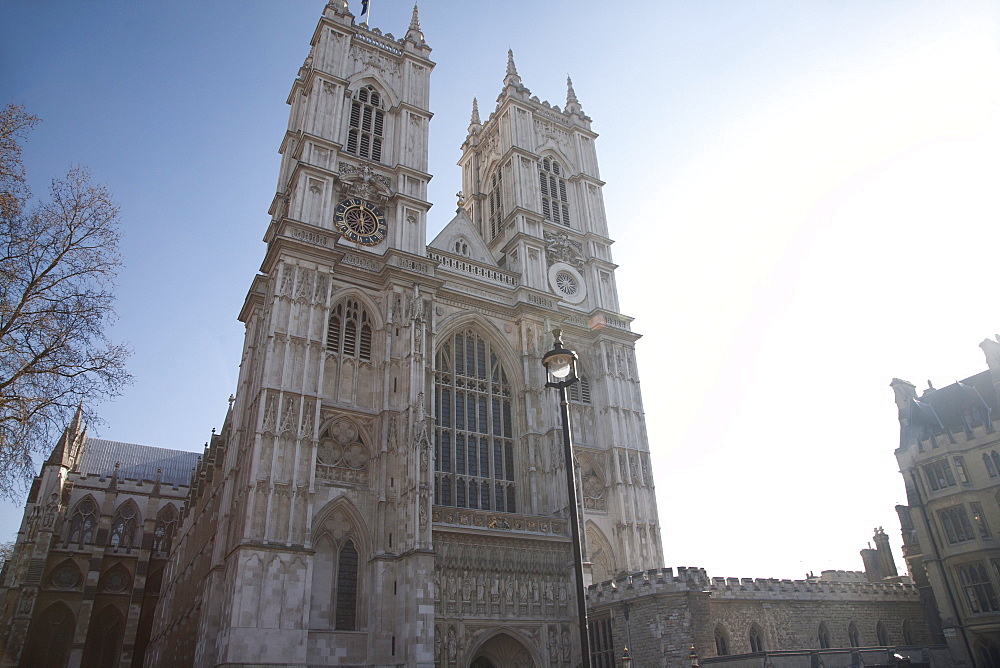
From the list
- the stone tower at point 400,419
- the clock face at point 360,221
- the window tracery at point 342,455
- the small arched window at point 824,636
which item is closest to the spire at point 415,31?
the stone tower at point 400,419

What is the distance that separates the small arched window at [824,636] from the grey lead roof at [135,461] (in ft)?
153

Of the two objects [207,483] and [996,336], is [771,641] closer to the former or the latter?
[996,336]

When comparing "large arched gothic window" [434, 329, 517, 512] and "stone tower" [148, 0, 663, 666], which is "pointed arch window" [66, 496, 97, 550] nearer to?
"stone tower" [148, 0, 663, 666]

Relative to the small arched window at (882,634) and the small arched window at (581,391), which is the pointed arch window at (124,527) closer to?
the small arched window at (581,391)

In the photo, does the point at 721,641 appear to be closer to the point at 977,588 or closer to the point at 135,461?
the point at 977,588

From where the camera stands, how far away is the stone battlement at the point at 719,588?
2256 centimetres

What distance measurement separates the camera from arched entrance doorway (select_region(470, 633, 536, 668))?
82.3ft

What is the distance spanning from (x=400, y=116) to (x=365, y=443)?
1793cm

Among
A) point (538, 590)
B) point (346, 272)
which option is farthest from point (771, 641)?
point (346, 272)

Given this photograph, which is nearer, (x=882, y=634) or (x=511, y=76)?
(x=882, y=634)

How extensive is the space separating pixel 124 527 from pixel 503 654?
3570 centimetres

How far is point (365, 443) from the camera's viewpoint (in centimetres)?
2669

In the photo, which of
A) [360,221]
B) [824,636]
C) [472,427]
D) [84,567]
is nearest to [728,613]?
[824,636]

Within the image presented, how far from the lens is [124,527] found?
4881 centimetres
